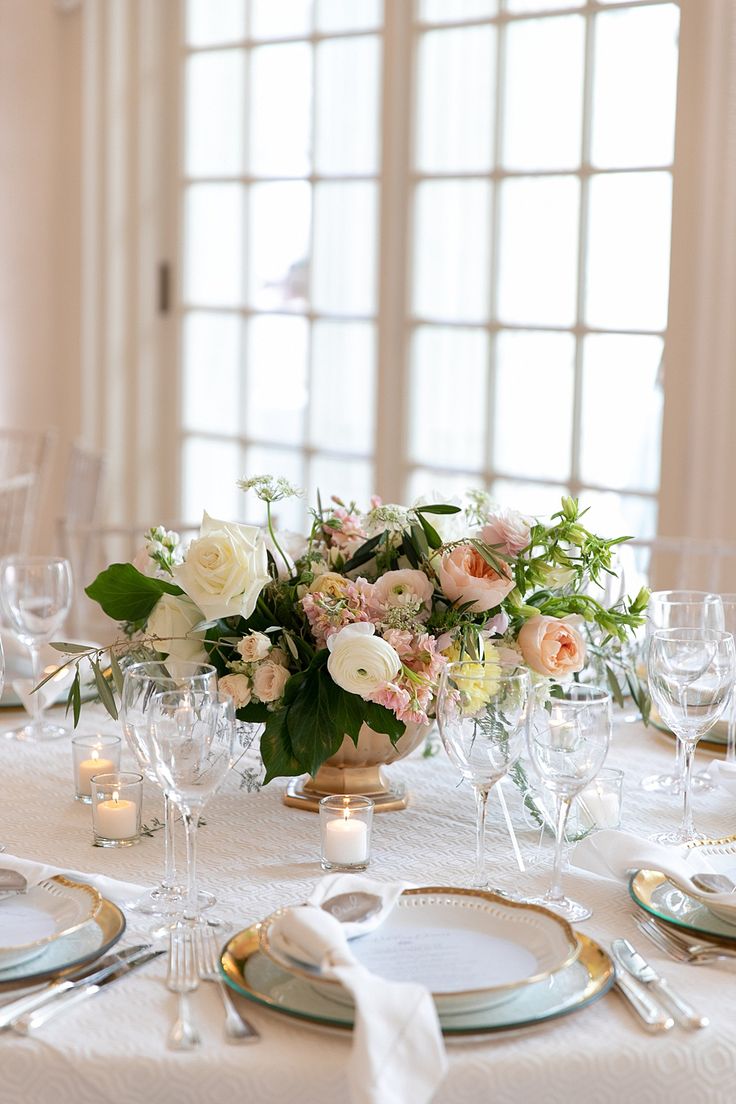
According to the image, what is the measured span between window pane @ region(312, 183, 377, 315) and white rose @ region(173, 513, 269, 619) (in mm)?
2469

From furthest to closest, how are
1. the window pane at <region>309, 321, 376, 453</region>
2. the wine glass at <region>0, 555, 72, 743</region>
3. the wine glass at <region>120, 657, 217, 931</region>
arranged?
the window pane at <region>309, 321, 376, 453</region>, the wine glass at <region>0, 555, 72, 743</region>, the wine glass at <region>120, 657, 217, 931</region>

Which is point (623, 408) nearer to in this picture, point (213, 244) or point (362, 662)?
point (213, 244)

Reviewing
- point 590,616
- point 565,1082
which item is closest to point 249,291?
point 590,616

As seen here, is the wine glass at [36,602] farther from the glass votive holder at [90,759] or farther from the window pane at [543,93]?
the window pane at [543,93]

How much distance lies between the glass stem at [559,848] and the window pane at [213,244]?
10.2 feet

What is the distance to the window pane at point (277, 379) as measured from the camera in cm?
392

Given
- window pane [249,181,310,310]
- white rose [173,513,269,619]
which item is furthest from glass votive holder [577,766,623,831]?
window pane [249,181,310,310]

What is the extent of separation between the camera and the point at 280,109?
387 centimetres

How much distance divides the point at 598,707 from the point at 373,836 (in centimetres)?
34

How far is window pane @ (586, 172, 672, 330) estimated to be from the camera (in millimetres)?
3045

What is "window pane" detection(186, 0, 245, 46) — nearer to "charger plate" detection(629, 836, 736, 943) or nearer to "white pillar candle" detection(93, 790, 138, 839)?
"white pillar candle" detection(93, 790, 138, 839)

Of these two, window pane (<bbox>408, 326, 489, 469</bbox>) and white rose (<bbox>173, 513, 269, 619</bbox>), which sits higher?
window pane (<bbox>408, 326, 489, 469</bbox>)

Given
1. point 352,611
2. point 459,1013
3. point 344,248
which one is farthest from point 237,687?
point 344,248

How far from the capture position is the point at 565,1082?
0.91 meters
